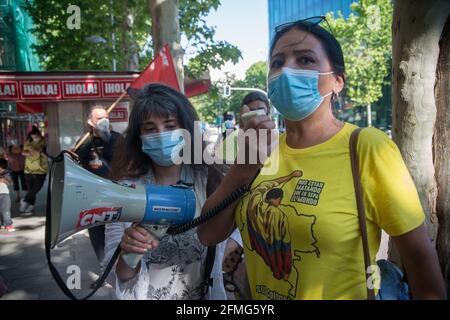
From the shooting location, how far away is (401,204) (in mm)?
1178

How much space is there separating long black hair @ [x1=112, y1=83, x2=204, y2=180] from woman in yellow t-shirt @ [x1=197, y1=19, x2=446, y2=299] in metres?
0.52

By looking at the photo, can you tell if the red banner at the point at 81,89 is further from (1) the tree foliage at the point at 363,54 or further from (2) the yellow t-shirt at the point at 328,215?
(1) the tree foliage at the point at 363,54

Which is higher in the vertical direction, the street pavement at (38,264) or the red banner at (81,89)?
the red banner at (81,89)

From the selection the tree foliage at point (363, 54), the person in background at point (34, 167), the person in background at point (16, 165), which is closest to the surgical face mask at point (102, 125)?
the person in background at point (34, 167)

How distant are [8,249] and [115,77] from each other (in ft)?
14.1

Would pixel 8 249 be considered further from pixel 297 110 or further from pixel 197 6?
pixel 197 6

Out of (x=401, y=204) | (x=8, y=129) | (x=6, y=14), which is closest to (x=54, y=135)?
(x=401, y=204)

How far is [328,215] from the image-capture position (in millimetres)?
1221

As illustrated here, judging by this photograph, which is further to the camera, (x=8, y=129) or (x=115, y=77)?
(x=8, y=129)

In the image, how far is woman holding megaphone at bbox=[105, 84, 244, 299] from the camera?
1660mm

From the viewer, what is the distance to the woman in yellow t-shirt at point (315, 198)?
1203 mm

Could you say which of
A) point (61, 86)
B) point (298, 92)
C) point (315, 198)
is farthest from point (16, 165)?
point (315, 198)

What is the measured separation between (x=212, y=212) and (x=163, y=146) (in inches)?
17.6

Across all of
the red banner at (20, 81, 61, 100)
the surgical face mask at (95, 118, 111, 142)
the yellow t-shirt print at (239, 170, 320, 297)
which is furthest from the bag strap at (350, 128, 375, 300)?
the red banner at (20, 81, 61, 100)
